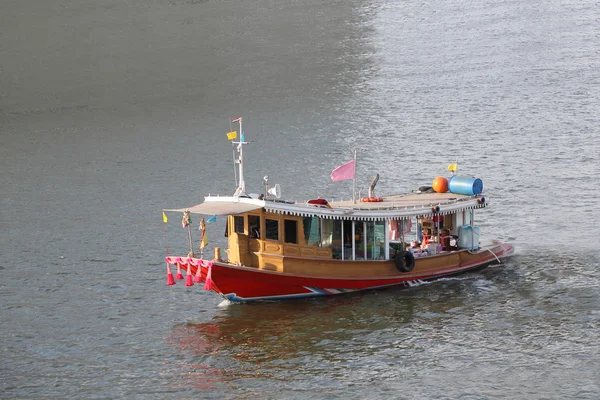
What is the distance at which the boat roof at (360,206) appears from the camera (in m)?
33.1

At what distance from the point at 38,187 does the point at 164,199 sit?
8.46 m

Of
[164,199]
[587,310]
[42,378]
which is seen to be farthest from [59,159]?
[587,310]

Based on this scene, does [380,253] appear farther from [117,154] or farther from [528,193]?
[117,154]

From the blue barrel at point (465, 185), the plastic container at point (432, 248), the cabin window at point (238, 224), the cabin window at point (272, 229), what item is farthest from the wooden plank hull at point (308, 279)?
the blue barrel at point (465, 185)

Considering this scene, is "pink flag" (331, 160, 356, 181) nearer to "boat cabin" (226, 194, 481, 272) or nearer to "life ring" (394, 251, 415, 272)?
"boat cabin" (226, 194, 481, 272)

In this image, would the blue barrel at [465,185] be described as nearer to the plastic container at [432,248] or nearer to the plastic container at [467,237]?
the plastic container at [467,237]

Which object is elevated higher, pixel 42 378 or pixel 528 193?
pixel 528 193

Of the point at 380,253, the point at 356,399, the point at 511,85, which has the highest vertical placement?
the point at 511,85

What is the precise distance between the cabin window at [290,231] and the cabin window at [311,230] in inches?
13.6

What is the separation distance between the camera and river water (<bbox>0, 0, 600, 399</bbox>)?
95.8 ft

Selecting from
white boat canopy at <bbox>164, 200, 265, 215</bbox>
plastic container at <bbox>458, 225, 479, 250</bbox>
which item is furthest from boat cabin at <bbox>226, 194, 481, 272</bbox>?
plastic container at <bbox>458, 225, 479, 250</bbox>

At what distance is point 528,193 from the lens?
47844mm

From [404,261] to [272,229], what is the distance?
5108 mm

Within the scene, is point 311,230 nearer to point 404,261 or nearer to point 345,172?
point 345,172
